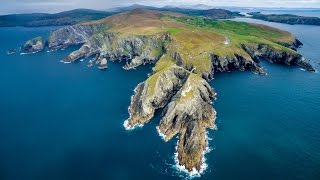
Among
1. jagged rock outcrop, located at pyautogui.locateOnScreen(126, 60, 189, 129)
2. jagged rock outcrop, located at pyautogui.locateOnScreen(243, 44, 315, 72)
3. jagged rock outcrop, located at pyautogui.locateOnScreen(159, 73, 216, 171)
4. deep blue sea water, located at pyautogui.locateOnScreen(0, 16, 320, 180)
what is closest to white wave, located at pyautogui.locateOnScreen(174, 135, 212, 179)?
jagged rock outcrop, located at pyautogui.locateOnScreen(159, 73, 216, 171)

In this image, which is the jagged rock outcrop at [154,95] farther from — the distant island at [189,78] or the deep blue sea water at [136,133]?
the deep blue sea water at [136,133]

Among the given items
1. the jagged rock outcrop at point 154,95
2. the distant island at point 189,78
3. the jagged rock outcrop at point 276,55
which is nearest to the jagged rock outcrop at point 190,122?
the distant island at point 189,78

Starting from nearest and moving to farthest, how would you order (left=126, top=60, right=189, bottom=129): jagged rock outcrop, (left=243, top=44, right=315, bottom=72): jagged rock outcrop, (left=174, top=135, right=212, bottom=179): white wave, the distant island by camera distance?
(left=174, top=135, right=212, bottom=179): white wave → the distant island → (left=126, top=60, right=189, bottom=129): jagged rock outcrop → (left=243, top=44, right=315, bottom=72): jagged rock outcrop

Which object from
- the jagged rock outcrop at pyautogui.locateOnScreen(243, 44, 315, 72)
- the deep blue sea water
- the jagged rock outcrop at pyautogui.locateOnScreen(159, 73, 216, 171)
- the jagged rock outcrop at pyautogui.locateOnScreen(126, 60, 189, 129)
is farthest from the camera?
the jagged rock outcrop at pyautogui.locateOnScreen(243, 44, 315, 72)

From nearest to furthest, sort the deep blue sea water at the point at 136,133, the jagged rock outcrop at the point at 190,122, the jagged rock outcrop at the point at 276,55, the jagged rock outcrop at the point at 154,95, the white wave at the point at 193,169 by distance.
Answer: the white wave at the point at 193,169, the deep blue sea water at the point at 136,133, the jagged rock outcrop at the point at 190,122, the jagged rock outcrop at the point at 154,95, the jagged rock outcrop at the point at 276,55

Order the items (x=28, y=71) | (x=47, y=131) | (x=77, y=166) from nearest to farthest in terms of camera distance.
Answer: (x=77, y=166)
(x=47, y=131)
(x=28, y=71)

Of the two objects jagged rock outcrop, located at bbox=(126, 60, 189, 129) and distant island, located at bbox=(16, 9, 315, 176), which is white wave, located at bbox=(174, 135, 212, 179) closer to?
distant island, located at bbox=(16, 9, 315, 176)

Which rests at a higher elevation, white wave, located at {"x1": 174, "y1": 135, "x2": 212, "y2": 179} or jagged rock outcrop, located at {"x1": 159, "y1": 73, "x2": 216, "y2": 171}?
jagged rock outcrop, located at {"x1": 159, "y1": 73, "x2": 216, "y2": 171}

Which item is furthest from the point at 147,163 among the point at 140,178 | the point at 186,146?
the point at 186,146

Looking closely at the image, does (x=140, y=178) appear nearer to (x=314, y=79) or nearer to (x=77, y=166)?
(x=77, y=166)
